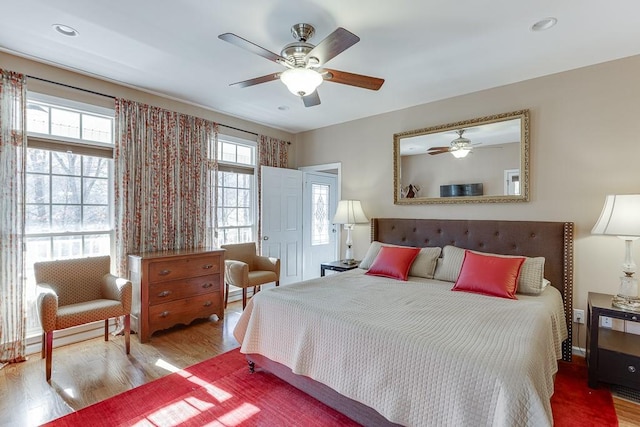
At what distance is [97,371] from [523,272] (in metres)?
3.74

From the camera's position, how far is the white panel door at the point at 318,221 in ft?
17.7

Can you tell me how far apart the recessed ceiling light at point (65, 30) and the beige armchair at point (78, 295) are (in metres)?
1.99

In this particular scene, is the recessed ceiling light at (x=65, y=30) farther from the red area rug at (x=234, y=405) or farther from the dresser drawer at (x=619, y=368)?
the dresser drawer at (x=619, y=368)

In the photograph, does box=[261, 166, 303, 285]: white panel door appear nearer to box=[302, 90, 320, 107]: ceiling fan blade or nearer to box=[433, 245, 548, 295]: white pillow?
box=[302, 90, 320, 107]: ceiling fan blade

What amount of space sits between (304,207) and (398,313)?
3.39 m

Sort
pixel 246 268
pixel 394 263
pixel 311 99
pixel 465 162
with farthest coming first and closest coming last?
pixel 246 268
pixel 465 162
pixel 394 263
pixel 311 99

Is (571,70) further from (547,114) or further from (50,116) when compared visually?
(50,116)

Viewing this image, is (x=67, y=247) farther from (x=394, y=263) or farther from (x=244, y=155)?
(x=394, y=263)

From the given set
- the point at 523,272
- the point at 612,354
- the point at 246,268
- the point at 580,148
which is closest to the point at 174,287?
the point at 246,268

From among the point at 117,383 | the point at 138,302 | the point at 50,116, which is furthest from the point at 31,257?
the point at 117,383

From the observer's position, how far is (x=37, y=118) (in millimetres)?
2994

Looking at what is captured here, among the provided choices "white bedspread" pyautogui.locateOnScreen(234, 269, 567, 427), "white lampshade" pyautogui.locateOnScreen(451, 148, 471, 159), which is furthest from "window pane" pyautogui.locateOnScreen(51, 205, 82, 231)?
"white lampshade" pyautogui.locateOnScreen(451, 148, 471, 159)

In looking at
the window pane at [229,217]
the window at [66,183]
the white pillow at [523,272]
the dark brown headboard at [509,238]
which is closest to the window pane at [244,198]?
the window pane at [229,217]

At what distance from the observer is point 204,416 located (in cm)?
207
